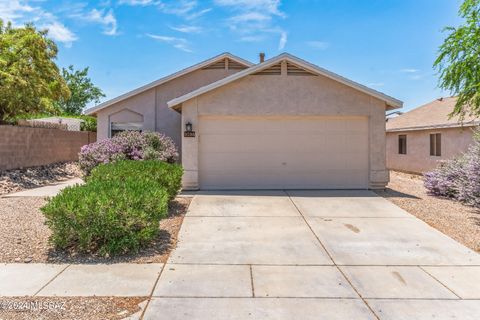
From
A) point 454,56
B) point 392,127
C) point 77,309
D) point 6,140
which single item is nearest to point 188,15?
point 6,140

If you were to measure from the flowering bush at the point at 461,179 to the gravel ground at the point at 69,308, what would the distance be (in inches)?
373

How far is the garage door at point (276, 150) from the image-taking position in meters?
11.9

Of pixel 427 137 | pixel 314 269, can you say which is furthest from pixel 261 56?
pixel 314 269

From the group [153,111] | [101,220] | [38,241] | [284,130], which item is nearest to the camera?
[101,220]

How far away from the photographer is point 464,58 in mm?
11297

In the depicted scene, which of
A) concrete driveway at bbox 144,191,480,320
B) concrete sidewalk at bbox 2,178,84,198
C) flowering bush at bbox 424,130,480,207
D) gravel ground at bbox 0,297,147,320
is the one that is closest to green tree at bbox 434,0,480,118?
flowering bush at bbox 424,130,480,207

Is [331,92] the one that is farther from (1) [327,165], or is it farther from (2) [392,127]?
(2) [392,127]

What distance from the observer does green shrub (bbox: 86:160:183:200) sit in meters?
8.15

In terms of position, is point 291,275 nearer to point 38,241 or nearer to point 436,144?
point 38,241

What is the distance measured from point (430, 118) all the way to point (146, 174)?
1582cm

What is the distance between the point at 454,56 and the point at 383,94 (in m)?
2.58

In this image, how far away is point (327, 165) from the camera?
39.5ft

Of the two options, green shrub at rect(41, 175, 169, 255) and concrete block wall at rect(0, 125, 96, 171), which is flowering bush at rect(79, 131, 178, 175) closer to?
concrete block wall at rect(0, 125, 96, 171)

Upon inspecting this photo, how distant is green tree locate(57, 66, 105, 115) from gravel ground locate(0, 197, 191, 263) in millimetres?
41143
